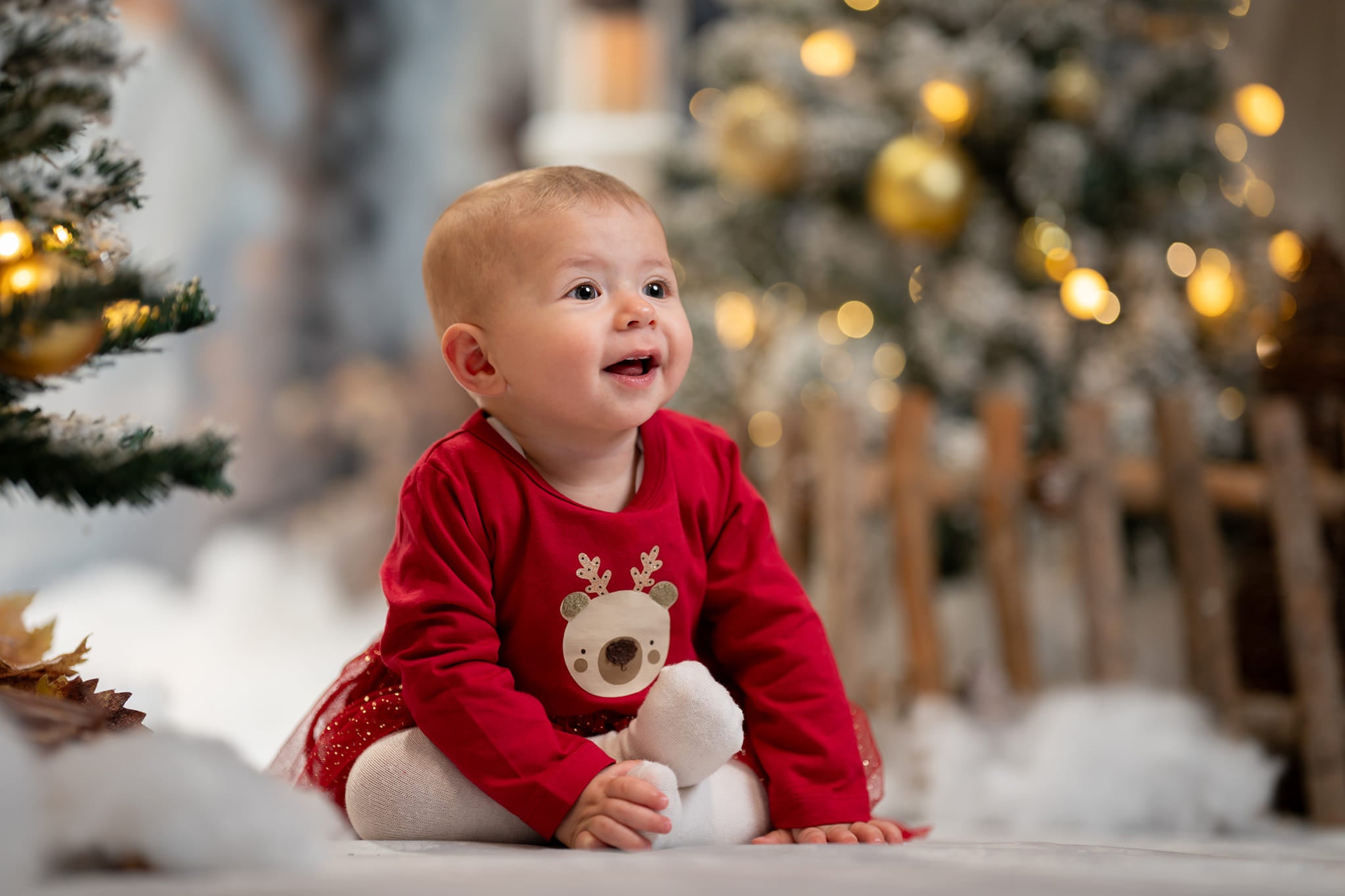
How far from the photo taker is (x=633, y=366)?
102 centimetres

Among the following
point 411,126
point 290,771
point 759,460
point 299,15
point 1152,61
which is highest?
point 299,15

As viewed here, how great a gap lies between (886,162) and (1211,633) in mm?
1160

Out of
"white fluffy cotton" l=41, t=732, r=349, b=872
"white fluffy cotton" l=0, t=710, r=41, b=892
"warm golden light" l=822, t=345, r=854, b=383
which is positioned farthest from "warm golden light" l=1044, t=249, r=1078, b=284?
"white fluffy cotton" l=0, t=710, r=41, b=892

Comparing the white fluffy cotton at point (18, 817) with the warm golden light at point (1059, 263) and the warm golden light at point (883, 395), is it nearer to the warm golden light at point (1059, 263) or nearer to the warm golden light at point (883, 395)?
the warm golden light at point (883, 395)

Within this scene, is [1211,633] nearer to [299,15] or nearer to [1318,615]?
[1318,615]

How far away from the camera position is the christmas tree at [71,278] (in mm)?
751

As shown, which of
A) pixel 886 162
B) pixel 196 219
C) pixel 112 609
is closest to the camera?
pixel 886 162

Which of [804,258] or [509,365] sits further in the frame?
[804,258]

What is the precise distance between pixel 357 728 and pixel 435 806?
135 mm

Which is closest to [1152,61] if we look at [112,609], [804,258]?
[804,258]

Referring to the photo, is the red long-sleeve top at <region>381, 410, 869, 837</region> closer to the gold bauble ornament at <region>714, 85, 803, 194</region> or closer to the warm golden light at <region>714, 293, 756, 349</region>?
the gold bauble ornament at <region>714, 85, 803, 194</region>

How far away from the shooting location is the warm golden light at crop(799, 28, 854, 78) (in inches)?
102

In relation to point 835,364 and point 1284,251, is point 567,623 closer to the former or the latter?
point 835,364

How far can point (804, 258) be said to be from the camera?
2717 mm
